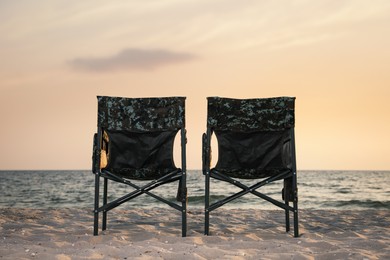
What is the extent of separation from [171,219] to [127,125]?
255cm

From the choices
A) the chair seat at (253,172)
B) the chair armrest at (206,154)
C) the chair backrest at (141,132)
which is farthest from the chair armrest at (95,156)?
the chair seat at (253,172)

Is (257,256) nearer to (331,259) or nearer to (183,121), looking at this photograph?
(331,259)

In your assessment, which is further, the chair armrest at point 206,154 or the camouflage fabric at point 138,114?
the camouflage fabric at point 138,114

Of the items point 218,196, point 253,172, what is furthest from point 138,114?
point 218,196

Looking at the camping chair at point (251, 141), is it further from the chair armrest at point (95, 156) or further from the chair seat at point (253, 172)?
the chair armrest at point (95, 156)

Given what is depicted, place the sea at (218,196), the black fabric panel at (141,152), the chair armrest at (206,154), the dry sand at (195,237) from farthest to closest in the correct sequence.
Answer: the sea at (218,196) < the black fabric panel at (141,152) < the chair armrest at (206,154) < the dry sand at (195,237)

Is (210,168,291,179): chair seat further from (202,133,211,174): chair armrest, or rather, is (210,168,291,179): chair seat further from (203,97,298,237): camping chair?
(202,133,211,174): chair armrest

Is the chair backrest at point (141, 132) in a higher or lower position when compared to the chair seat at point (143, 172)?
higher

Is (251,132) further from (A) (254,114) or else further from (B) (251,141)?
(A) (254,114)

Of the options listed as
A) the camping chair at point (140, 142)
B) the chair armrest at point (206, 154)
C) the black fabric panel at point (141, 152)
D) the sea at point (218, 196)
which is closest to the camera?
the chair armrest at point (206, 154)

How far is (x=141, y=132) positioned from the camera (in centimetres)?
603

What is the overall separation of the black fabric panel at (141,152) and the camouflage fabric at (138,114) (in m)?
0.13

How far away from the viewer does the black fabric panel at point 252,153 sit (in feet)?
19.8

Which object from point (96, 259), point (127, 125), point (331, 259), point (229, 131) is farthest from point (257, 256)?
point (127, 125)
